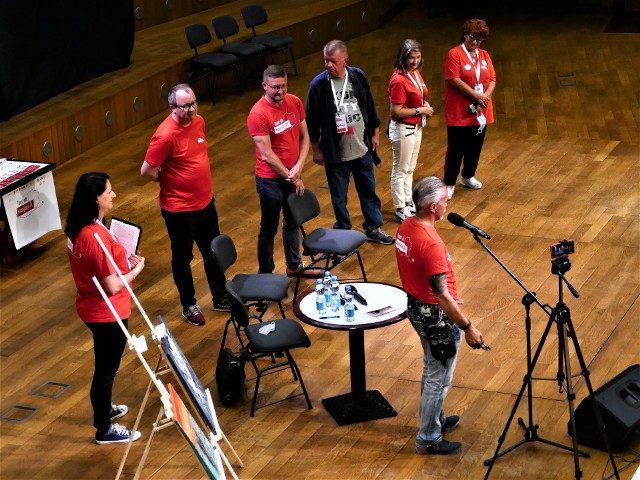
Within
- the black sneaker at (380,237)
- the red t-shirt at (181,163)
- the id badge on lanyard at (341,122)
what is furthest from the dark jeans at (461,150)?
the red t-shirt at (181,163)

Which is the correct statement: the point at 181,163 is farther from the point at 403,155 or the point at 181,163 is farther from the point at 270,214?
the point at 403,155

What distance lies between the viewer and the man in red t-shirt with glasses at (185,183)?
624 cm

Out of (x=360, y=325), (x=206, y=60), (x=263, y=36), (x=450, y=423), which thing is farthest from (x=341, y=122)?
(x=263, y=36)

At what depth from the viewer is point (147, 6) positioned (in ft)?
41.3

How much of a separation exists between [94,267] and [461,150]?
4142mm

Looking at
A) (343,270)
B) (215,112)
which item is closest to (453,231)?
(343,270)

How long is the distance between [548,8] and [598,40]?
6.93 ft

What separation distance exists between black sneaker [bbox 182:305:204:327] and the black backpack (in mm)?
914

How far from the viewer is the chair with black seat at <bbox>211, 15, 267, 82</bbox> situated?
1157cm

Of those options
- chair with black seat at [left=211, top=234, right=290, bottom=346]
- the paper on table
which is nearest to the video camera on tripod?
chair with black seat at [left=211, top=234, right=290, bottom=346]

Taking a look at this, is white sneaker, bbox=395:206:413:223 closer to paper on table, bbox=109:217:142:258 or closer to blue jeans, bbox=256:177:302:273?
blue jeans, bbox=256:177:302:273

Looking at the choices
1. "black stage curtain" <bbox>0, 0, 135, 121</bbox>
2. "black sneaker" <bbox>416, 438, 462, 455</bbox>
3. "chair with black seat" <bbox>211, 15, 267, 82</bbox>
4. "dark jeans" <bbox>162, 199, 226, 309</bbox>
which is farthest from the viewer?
"chair with black seat" <bbox>211, 15, 267, 82</bbox>

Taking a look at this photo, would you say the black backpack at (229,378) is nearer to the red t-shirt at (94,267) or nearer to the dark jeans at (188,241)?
the red t-shirt at (94,267)

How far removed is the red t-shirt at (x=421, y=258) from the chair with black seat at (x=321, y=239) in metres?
1.74
